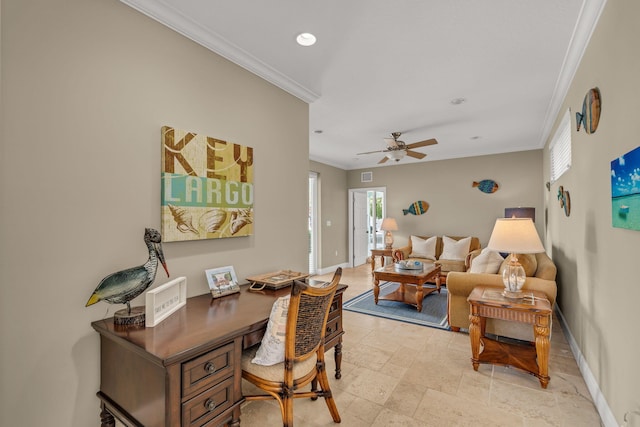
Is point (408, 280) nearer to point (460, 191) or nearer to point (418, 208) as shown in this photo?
point (418, 208)

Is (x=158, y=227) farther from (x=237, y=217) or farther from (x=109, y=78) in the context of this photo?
(x=109, y=78)

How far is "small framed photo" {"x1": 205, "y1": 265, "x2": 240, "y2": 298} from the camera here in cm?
208

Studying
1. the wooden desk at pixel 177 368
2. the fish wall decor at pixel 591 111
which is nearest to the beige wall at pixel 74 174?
the wooden desk at pixel 177 368

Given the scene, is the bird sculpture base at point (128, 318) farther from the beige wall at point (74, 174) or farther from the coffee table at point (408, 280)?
the coffee table at point (408, 280)

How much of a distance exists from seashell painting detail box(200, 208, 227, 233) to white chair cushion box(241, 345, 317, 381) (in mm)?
889

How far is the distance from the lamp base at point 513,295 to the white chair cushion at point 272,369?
6.21 ft

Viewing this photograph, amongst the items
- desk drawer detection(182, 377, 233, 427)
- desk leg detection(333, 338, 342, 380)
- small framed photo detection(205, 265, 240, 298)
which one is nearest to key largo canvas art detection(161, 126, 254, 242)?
small framed photo detection(205, 265, 240, 298)

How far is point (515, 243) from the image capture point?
8.34 ft

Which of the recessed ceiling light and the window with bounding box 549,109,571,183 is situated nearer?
the recessed ceiling light

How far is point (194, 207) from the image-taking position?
2.06m

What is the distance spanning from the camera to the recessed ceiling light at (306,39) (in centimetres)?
219

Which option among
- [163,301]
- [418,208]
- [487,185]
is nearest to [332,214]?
[418,208]

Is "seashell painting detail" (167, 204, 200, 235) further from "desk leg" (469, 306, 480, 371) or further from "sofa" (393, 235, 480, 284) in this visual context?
"sofa" (393, 235, 480, 284)

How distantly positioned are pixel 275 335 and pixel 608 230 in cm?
212
